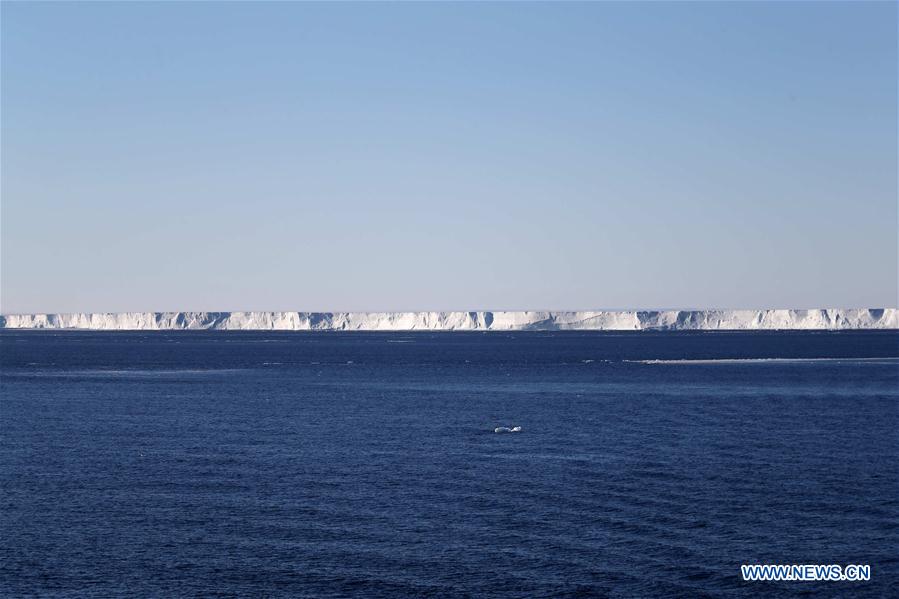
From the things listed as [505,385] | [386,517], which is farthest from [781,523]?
[505,385]

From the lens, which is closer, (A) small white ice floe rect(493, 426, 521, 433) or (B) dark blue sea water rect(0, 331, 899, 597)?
(B) dark blue sea water rect(0, 331, 899, 597)

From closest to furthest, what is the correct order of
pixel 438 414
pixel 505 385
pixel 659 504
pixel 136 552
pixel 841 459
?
pixel 136 552, pixel 659 504, pixel 841 459, pixel 438 414, pixel 505 385

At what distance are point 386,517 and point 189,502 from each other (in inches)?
365

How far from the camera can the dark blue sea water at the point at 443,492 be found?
34.8 meters

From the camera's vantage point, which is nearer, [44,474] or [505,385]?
[44,474]

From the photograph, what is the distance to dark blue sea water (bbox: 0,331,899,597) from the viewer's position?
34.8 metres

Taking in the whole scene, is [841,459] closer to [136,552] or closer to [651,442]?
[651,442]

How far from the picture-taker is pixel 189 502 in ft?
149

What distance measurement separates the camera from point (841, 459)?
5588 cm

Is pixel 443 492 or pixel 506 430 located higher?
pixel 506 430

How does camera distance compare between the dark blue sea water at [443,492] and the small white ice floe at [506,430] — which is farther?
the small white ice floe at [506,430]

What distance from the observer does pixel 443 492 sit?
155 ft

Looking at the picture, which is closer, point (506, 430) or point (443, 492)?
point (443, 492)

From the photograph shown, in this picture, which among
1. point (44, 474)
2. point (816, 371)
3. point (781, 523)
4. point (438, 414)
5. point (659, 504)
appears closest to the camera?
point (781, 523)
